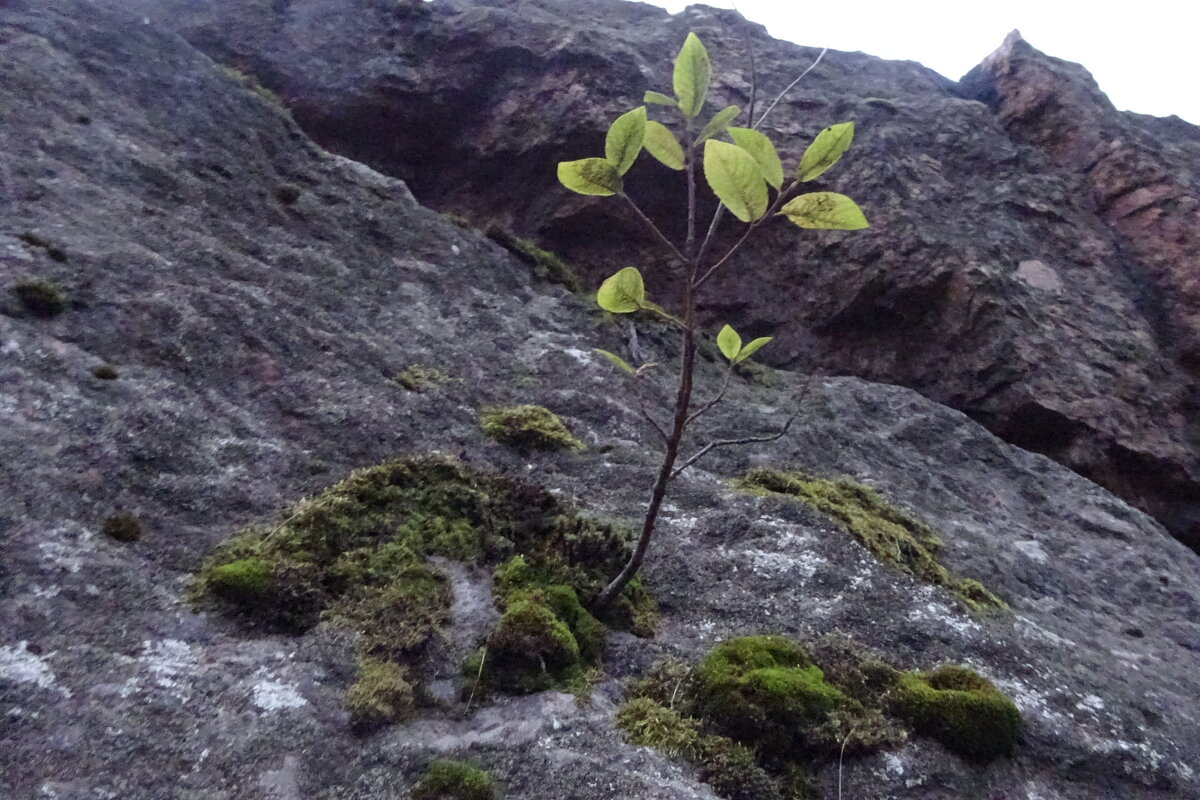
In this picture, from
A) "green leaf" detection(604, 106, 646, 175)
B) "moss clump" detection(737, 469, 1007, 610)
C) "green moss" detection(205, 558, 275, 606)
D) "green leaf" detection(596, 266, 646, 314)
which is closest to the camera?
"green leaf" detection(604, 106, 646, 175)

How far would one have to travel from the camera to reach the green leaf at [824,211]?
10.00 feet

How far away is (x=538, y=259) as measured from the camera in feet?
30.0

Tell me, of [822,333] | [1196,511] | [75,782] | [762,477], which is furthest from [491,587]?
[1196,511]

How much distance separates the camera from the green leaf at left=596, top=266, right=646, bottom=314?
338cm

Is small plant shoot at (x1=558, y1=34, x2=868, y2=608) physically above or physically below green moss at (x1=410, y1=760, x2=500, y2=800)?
above

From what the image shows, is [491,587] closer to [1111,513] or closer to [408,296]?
[408,296]

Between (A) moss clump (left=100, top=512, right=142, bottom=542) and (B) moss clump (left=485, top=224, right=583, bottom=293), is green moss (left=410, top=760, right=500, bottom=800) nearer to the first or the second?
(A) moss clump (left=100, top=512, right=142, bottom=542)

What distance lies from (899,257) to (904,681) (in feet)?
24.3

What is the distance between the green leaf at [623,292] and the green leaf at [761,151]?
2.30ft

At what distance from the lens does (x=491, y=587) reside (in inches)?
177

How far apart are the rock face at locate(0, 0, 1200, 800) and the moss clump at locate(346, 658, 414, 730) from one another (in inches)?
3.2

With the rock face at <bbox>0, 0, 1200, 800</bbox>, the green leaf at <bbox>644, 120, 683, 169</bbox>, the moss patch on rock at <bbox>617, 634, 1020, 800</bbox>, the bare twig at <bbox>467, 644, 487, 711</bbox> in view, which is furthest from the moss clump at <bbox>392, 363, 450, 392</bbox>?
the green leaf at <bbox>644, 120, 683, 169</bbox>

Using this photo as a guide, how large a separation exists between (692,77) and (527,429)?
342cm

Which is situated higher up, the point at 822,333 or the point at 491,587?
the point at 822,333
